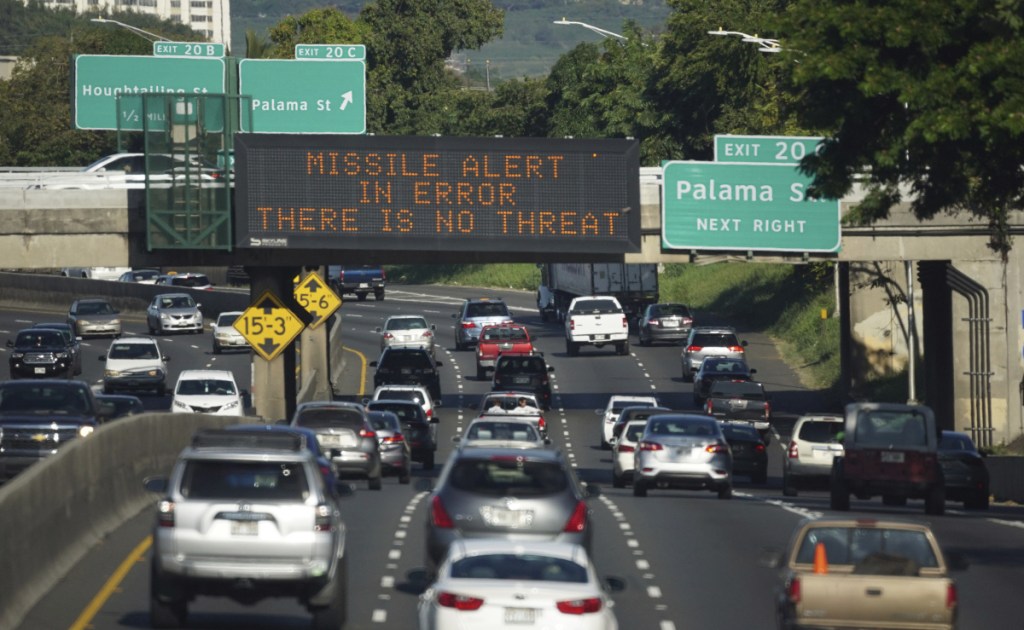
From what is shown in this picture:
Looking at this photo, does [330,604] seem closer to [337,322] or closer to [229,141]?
[229,141]

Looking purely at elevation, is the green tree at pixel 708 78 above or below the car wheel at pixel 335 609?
above

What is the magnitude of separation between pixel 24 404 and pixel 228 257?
35.4 ft

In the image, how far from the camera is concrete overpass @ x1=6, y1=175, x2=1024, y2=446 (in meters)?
40.6

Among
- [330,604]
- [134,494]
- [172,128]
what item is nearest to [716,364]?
[172,128]

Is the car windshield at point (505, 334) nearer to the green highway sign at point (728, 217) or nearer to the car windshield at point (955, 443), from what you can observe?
the green highway sign at point (728, 217)

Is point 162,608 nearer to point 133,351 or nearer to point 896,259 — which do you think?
point 896,259

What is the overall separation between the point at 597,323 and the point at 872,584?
52.4 meters

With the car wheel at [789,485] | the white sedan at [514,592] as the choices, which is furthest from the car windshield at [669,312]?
the white sedan at [514,592]

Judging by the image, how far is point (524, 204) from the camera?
3781cm

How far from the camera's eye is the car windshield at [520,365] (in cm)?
5334

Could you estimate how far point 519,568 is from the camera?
14.1m

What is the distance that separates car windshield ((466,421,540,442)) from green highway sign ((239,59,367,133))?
17840 mm

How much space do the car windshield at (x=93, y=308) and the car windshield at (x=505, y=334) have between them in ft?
61.9

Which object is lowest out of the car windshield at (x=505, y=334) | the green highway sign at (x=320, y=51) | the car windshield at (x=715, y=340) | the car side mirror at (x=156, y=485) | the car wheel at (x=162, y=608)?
the car wheel at (x=162, y=608)
